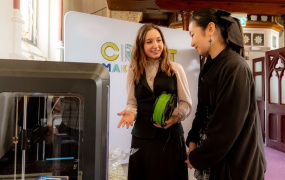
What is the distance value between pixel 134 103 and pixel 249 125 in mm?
667

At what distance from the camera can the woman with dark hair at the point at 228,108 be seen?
0.92 metres

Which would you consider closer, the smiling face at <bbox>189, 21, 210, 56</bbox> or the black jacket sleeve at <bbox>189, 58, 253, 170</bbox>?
the black jacket sleeve at <bbox>189, 58, 253, 170</bbox>

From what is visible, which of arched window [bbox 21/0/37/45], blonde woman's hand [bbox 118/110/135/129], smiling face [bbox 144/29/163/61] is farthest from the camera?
arched window [bbox 21/0/37/45]

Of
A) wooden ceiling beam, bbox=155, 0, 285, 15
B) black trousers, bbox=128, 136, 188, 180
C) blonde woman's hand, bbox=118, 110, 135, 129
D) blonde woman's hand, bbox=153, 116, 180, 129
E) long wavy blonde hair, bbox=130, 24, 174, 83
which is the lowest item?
black trousers, bbox=128, 136, 188, 180

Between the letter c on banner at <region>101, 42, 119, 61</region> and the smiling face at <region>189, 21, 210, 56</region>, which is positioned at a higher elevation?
the letter c on banner at <region>101, 42, 119, 61</region>

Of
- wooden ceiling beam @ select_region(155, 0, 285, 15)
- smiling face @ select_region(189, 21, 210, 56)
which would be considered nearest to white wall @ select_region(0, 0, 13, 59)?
smiling face @ select_region(189, 21, 210, 56)

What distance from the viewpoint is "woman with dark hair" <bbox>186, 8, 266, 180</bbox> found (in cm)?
92

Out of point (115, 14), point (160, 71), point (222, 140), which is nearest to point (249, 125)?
point (222, 140)

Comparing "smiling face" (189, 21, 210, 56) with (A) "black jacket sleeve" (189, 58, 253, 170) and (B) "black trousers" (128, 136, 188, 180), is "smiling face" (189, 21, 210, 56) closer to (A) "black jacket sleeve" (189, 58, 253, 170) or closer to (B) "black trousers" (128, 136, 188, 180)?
(A) "black jacket sleeve" (189, 58, 253, 170)

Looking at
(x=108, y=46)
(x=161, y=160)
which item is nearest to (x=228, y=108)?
(x=161, y=160)

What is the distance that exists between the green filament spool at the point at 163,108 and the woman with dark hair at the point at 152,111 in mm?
57

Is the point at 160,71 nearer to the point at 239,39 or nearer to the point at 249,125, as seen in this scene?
the point at 239,39

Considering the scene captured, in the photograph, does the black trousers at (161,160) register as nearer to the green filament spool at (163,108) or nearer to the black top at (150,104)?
the black top at (150,104)

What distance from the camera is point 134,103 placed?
4.74ft
